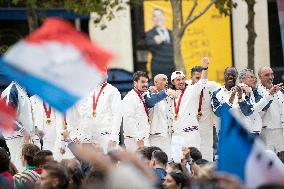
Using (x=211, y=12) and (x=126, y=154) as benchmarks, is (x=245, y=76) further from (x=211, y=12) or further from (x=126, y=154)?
(x=211, y=12)

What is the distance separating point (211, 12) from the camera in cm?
3125

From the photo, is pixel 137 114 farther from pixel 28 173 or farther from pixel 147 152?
pixel 28 173

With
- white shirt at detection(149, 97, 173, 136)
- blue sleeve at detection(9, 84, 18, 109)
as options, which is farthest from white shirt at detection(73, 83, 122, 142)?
blue sleeve at detection(9, 84, 18, 109)

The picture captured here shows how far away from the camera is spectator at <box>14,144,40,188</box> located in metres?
11.1

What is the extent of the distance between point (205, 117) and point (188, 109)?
0.36 metres

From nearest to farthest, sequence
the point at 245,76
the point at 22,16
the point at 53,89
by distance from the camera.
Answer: the point at 53,89
the point at 245,76
the point at 22,16

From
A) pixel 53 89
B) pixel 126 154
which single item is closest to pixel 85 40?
pixel 53 89

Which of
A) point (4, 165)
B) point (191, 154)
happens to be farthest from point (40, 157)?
point (191, 154)

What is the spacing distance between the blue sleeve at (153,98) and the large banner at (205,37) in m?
12.6

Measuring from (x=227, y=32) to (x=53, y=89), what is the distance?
23.3 meters

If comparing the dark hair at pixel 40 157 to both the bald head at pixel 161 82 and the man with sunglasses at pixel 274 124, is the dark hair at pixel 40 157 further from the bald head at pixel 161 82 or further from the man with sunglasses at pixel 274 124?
the man with sunglasses at pixel 274 124

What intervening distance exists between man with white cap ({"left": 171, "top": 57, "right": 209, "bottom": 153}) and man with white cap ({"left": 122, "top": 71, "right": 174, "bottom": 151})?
423mm

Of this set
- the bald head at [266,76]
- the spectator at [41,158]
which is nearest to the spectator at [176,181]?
the spectator at [41,158]

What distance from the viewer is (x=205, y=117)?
688 inches
